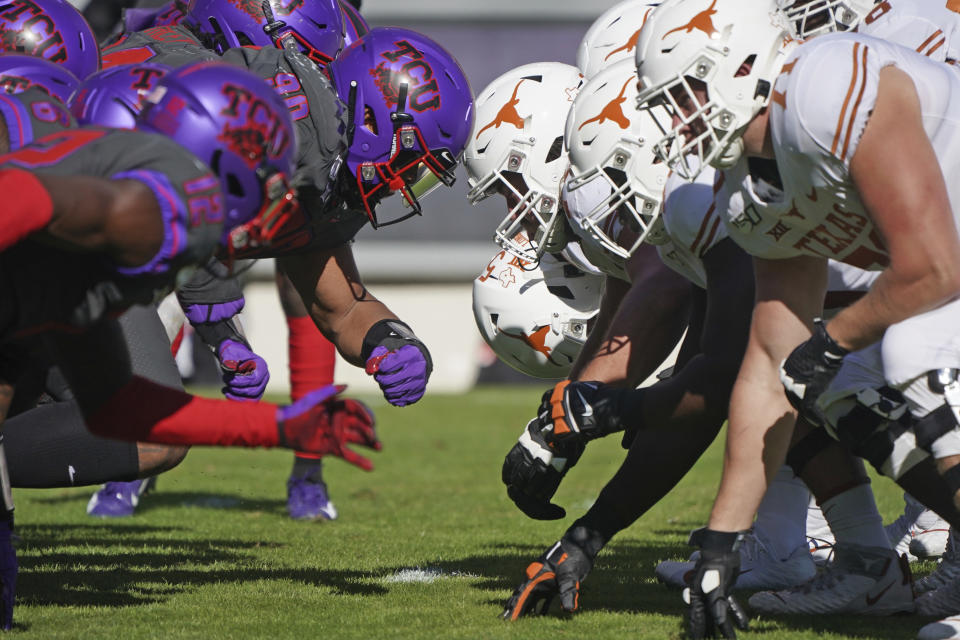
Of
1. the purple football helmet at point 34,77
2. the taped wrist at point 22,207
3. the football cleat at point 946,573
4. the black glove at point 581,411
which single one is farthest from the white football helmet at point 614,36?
the taped wrist at point 22,207

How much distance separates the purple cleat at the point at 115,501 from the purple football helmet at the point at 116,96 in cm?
299

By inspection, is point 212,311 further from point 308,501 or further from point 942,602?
point 942,602

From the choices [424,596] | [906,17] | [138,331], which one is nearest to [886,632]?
[424,596]

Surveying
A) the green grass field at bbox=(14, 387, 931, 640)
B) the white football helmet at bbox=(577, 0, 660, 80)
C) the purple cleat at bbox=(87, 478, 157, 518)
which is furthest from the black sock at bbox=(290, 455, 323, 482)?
the white football helmet at bbox=(577, 0, 660, 80)

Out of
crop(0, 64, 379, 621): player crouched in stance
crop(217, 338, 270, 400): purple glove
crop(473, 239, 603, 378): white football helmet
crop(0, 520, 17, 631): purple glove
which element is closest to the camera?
crop(0, 64, 379, 621): player crouched in stance

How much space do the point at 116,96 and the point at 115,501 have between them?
3.20 meters

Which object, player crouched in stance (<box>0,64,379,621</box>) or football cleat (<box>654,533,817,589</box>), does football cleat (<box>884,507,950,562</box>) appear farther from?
player crouched in stance (<box>0,64,379,621</box>)

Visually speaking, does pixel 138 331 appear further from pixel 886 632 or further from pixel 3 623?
pixel 886 632

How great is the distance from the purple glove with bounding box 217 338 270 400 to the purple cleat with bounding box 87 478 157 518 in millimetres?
1583

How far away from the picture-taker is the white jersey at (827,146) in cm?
309

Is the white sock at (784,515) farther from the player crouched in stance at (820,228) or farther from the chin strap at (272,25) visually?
the chin strap at (272,25)

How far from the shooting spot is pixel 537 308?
495 cm

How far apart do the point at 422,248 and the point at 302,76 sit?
49.4 feet

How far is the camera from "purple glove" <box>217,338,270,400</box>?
5117mm
